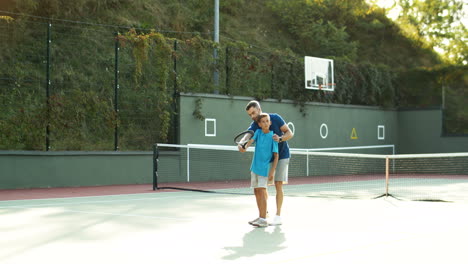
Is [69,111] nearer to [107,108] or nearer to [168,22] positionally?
[107,108]

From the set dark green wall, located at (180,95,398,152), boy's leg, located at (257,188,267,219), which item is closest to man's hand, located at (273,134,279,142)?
boy's leg, located at (257,188,267,219)

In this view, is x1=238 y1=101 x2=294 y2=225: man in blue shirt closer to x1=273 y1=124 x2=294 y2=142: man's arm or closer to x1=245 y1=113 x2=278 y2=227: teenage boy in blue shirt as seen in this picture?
x1=273 y1=124 x2=294 y2=142: man's arm

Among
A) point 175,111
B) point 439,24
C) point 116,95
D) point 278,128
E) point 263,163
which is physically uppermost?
point 439,24

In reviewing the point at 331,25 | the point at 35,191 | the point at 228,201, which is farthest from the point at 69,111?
the point at 331,25

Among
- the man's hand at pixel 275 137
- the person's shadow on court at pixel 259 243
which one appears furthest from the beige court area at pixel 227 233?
the man's hand at pixel 275 137

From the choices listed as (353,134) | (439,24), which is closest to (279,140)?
(353,134)

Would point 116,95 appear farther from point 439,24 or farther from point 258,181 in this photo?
point 439,24

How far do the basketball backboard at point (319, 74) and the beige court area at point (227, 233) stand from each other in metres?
11.3

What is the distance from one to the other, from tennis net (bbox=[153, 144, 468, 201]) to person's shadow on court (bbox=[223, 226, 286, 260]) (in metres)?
4.70

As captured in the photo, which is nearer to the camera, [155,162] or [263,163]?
[263,163]

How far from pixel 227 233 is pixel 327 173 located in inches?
574

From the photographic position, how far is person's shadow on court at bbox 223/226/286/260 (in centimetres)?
584

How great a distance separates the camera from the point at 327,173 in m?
21.4

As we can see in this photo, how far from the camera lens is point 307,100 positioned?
2181 centimetres
